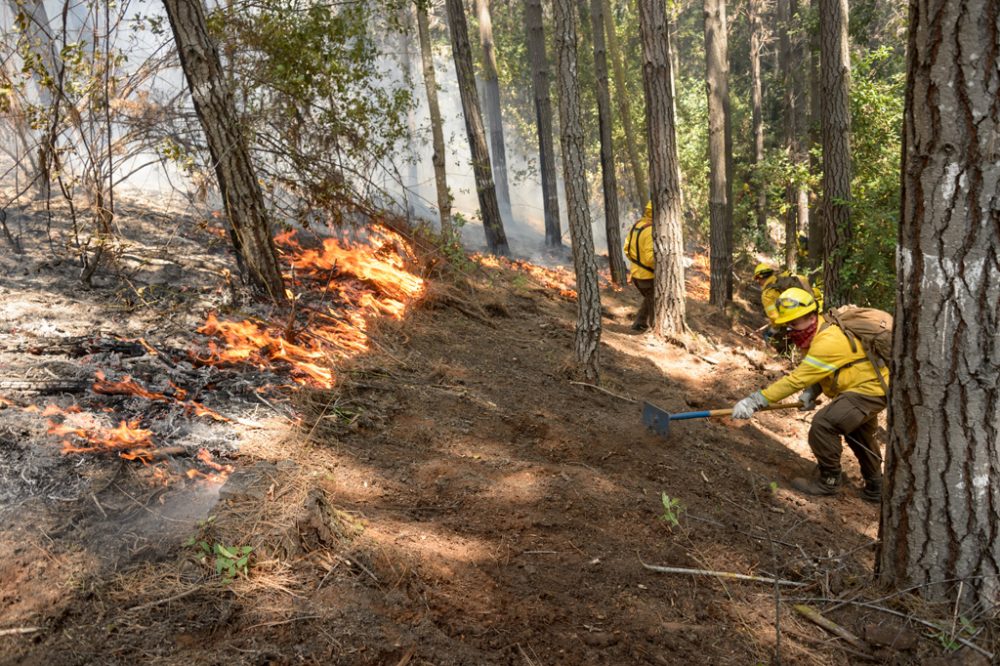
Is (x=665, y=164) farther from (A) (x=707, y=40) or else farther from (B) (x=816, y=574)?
(B) (x=816, y=574)

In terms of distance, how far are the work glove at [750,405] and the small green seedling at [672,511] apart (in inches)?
47.6

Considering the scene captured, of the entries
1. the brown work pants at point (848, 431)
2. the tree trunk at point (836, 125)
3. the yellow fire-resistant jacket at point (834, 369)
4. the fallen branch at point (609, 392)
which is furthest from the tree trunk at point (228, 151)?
the tree trunk at point (836, 125)

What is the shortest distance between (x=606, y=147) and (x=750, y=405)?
29.5 ft

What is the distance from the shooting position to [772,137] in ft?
74.5

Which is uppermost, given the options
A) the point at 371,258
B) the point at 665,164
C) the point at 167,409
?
the point at 665,164

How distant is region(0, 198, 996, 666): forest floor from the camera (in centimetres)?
262

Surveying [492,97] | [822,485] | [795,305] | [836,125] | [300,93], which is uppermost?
[492,97]

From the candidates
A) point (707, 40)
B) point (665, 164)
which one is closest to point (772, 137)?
point (707, 40)

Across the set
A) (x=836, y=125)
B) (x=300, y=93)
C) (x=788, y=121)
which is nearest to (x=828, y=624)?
(x=300, y=93)

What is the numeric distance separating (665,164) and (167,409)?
6853 mm

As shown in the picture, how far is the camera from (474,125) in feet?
41.1

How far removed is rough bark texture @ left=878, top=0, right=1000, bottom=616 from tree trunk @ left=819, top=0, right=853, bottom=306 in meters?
7.28

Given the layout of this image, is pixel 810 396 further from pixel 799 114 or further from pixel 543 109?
pixel 799 114

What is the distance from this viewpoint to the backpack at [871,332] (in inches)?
179
